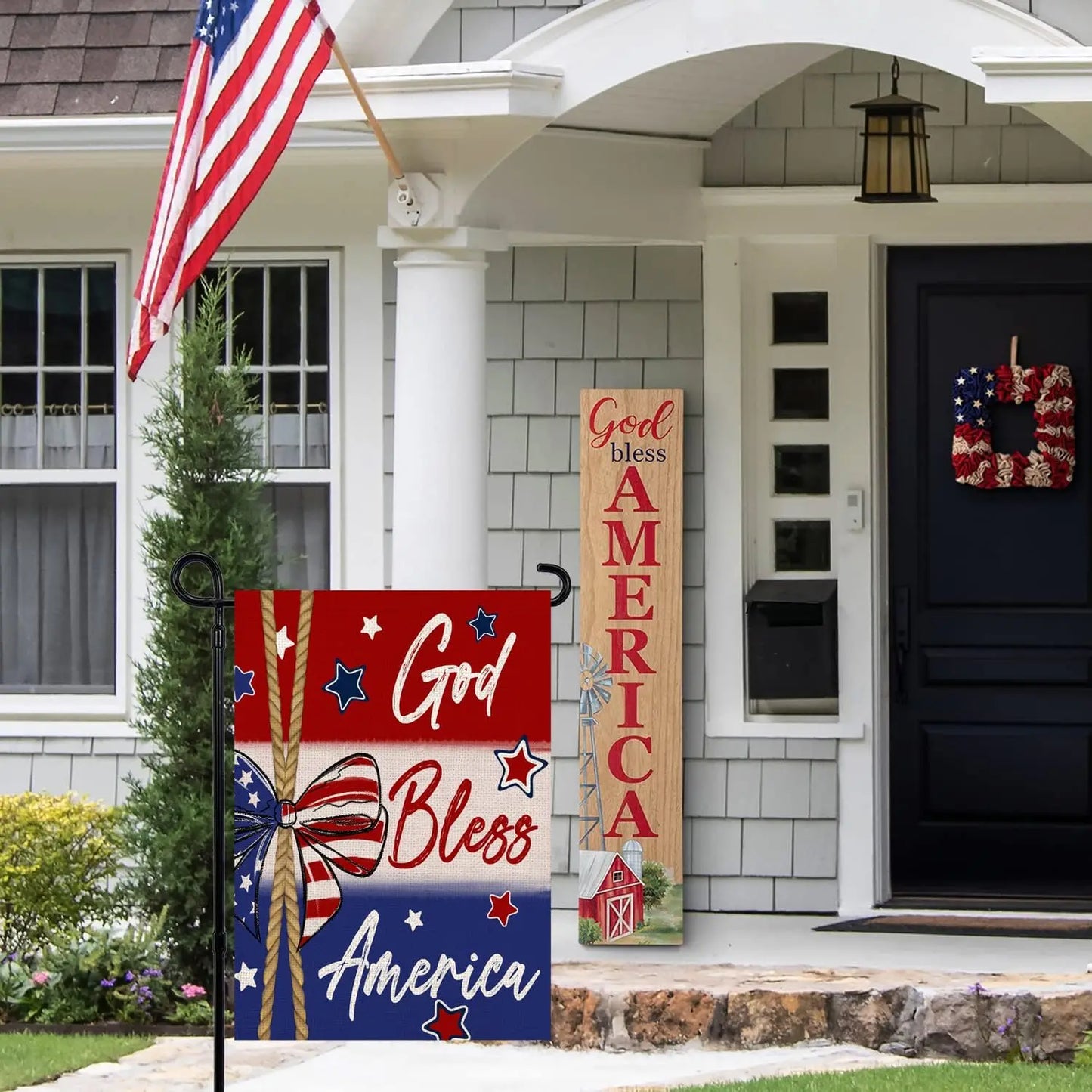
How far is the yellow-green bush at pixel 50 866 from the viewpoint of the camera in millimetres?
6492

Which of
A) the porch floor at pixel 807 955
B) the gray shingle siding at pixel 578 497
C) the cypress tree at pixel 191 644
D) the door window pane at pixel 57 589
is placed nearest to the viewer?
the porch floor at pixel 807 955

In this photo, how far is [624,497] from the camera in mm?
7203

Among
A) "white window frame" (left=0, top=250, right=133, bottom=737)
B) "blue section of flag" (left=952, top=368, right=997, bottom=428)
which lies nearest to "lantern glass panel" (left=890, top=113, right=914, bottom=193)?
"blue section of flag" (left=952, top=368, right=997, bottom=428)

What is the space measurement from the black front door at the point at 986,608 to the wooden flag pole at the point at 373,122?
7.14ft

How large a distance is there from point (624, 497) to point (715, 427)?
1.57 feet

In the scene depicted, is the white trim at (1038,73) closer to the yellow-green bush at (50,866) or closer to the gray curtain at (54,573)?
the yellow-green bush at (50,866)

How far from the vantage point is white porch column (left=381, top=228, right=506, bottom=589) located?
20.3ft

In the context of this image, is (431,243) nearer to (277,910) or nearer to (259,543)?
(259,543)

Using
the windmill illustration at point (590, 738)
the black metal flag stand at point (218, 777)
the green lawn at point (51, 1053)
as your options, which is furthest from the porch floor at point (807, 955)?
the black metal flag stand at point (218, 777)

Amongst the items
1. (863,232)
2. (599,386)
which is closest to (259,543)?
(599,386)

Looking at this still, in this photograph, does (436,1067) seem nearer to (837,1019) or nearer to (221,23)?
(837,1019)

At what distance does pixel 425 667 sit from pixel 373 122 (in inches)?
86.8

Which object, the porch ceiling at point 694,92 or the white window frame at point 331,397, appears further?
the white window frame at point 331,397

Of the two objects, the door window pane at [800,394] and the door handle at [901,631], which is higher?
the door window pane at [800,394]
